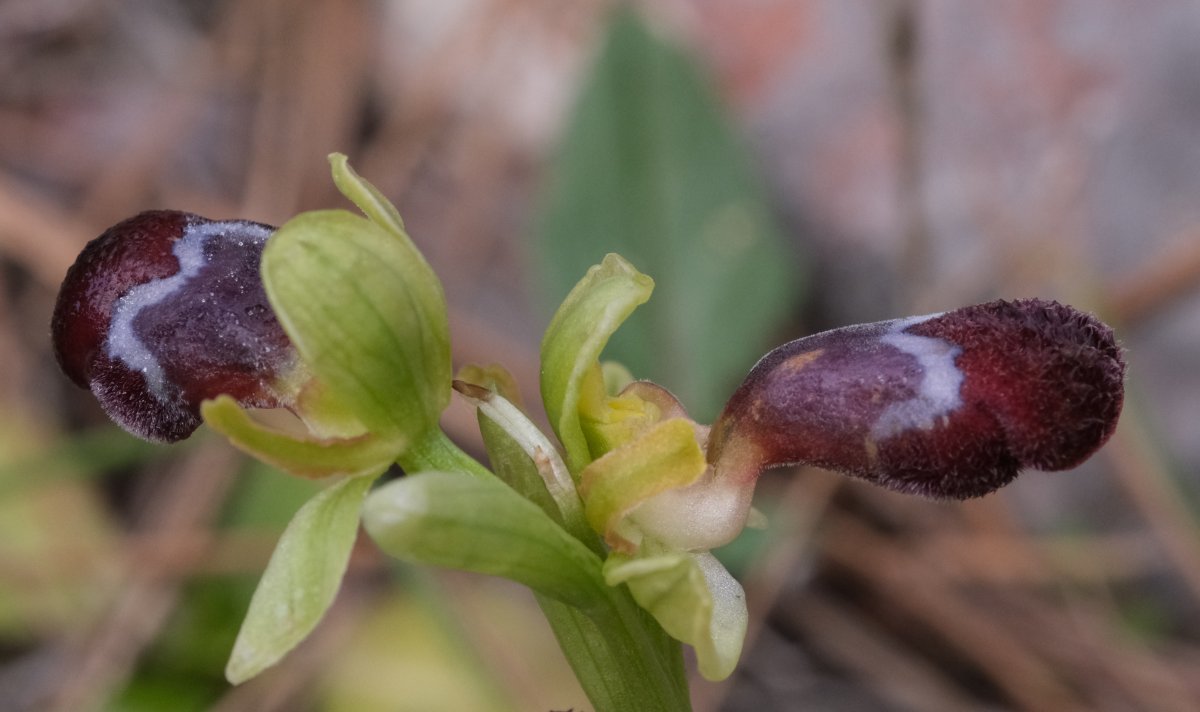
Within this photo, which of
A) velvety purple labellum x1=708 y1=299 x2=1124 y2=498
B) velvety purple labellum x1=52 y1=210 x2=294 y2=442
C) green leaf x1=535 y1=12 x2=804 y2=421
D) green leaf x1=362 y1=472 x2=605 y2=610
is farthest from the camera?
green leaf x1=535 y1=12 x2=804 y2=421

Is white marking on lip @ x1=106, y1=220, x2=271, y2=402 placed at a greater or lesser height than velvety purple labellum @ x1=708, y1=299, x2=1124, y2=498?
lesser

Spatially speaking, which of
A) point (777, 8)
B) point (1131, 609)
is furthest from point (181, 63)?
point (1131, 609)

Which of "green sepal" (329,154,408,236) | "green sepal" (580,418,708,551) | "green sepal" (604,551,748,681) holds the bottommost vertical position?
"green sepal" (604,551,748,681)

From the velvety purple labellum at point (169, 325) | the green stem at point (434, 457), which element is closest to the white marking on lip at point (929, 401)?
the green stem at point (434, 457)

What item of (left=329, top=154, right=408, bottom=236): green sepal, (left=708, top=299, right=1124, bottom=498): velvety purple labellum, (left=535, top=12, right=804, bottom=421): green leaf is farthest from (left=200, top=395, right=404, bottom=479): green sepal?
(left=535, top=12, right=804, bottom=421): green leaf

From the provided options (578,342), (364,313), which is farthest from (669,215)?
(364,313)

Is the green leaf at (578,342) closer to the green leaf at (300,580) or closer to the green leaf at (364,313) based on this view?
the green leaf at (364,313)

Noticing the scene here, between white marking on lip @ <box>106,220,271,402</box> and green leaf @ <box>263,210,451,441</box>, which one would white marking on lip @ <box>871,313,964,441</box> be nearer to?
green leaf @ <box>263,210,451,441</box>
